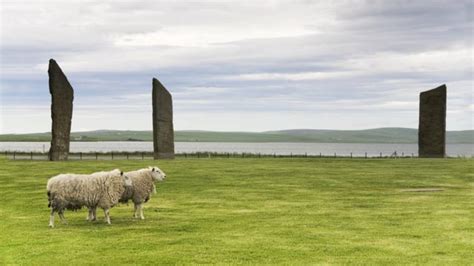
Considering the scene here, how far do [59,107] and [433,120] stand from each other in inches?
1345

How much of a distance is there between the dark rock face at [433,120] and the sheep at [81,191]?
47178 millimetres

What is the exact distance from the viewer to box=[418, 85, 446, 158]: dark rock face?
62.9 metres

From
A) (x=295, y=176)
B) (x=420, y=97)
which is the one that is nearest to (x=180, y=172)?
(x=295, y=176)

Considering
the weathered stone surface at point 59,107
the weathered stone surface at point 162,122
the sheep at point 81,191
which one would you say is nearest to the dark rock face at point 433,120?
the weathered stone surface at point 162,122

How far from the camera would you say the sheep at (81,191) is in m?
20.4

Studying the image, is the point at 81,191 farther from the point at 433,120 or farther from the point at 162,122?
the point at 433,120

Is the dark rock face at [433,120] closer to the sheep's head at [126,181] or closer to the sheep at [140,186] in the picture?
the sheep at [140,186]

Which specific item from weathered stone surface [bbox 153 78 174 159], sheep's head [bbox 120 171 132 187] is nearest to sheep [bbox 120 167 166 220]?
sheep's head [bbox 120 171 132 187]

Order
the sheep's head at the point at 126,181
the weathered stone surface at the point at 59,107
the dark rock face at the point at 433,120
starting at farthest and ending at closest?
the dark rock face at the point at 433,120 < the weathered stone surface at the point at 59,107 < the sheep's head at the point at 126,181

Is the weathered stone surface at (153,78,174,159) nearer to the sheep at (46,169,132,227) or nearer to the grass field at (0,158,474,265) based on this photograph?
the grass field at (0,158,474,265)

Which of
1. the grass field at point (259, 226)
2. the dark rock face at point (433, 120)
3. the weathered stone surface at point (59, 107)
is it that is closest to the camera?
the grass field at point (259, 226)

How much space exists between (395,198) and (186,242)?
13.9 meters

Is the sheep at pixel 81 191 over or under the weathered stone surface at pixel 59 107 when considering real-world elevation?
under

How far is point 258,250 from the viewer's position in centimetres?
1670
